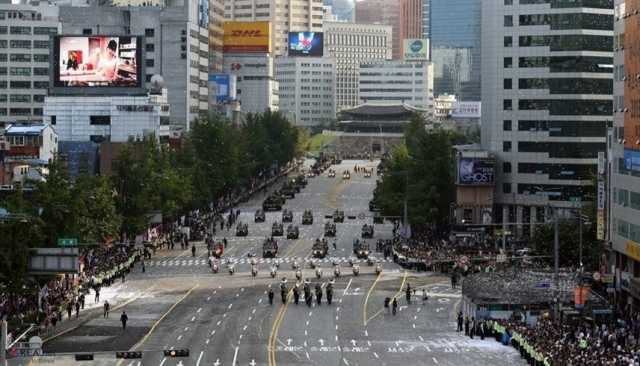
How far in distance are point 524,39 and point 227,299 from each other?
65.6 m

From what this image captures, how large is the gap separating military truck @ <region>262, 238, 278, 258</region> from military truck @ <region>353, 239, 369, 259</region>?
7109 mm

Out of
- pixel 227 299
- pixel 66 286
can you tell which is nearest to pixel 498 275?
pixel 227 299

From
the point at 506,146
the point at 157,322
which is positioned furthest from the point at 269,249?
the point at 157,322

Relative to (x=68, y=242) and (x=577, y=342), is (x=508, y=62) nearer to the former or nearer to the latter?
(x=68, y=242)

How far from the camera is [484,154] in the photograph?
559 feet

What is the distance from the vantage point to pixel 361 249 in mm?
149750

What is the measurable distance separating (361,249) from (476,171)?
22.8 metres

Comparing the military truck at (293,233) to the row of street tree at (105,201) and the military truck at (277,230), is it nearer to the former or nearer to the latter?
the military truck at (277,230)

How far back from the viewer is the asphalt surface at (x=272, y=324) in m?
85.3

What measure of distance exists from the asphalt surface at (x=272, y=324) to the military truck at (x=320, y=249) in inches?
116

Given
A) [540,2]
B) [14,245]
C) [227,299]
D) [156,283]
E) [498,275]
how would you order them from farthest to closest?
[540,2], [156,283], [227,299], [498,275], [14,245]

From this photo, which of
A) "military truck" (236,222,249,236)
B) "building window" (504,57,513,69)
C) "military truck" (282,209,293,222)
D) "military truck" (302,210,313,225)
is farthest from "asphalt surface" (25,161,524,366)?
"military truck" (282,209,293,222)

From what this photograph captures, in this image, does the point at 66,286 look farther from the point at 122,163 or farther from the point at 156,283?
the point at 122,163

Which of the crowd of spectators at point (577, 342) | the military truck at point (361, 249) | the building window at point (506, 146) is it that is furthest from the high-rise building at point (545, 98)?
the crowd of spectators at point (577, 342)
